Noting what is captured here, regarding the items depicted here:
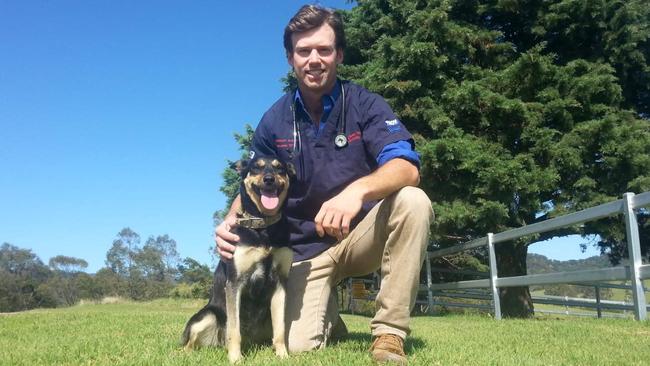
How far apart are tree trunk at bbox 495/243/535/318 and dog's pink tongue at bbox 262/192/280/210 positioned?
892 centimetres

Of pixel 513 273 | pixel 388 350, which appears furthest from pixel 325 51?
pixel 513 273

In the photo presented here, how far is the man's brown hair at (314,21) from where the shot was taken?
12.1 feet

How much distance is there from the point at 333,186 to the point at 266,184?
464 mm

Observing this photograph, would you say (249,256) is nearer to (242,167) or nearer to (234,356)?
(234,356)

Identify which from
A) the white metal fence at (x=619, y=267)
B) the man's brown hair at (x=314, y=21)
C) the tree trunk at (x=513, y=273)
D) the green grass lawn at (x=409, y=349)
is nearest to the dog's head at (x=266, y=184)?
the man's brown hair at (x=314, y=21)

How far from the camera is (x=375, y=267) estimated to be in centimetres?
376

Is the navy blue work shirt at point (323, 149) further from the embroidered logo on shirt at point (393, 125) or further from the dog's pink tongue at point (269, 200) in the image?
the dog's pink tongue at point (269, 200)

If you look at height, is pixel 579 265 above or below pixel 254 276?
below

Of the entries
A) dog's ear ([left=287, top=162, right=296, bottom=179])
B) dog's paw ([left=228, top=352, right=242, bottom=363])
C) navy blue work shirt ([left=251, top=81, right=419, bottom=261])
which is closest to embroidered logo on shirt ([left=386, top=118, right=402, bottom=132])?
navy blue work shirt ([left=251, top=81, right=419, bottom=261])

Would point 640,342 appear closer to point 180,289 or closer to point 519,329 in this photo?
point 519,329

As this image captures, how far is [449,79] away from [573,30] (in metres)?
2.89

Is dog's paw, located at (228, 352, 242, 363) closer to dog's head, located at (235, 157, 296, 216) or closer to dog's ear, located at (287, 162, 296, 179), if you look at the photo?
dog's head, located at (235, 157, 296, 216)

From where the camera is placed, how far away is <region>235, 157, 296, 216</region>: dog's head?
3.56m

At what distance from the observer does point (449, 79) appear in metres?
11.6
